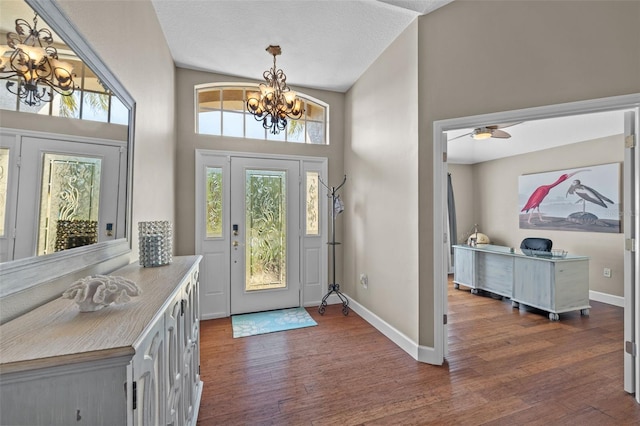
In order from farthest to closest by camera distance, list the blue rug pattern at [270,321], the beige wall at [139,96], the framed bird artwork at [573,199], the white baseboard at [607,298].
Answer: the framed bird artwork at [573,199] → the white baseboard at [607,298] → the blue rug pattern at [270,321] → the beige wall at [139,96]

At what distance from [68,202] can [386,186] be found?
8.79 ft

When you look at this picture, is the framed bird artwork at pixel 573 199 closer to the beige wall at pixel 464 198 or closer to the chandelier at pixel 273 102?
the beige wall at pixel 464 198

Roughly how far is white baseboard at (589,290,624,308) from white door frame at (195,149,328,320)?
14.2 ft

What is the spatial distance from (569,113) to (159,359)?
116 inches

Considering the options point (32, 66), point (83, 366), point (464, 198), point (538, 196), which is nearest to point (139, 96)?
point (32, 66)

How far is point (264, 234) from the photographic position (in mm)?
3805

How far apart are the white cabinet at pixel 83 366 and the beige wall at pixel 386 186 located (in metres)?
2.26

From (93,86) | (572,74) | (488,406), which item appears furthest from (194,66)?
(488,406)

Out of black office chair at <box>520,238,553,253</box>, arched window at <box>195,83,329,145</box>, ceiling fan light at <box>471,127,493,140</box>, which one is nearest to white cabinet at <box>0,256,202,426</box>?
arched window at <box>195,83,329,145</box>

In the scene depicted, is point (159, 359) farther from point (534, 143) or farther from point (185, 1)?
point (534, 143)

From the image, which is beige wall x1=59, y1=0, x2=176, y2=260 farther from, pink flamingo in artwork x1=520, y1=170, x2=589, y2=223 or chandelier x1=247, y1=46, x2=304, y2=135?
pink flamingo in artwork x1=520, y1=170, x2=589, y2=223

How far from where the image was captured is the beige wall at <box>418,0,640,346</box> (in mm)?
1924

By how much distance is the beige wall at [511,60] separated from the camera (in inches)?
75.7

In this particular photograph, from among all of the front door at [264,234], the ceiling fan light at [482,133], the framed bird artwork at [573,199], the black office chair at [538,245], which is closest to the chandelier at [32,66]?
the front door at [264,234]
